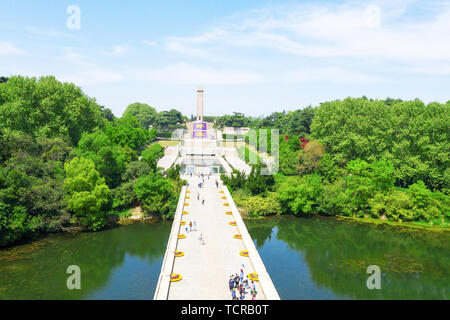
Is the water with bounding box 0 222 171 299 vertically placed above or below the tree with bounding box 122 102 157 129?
below

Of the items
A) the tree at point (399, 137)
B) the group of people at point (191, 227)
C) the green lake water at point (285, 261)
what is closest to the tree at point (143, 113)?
the tree at point (399, 137)

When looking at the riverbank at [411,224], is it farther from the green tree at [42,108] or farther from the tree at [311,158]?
the green tree at [42,108]

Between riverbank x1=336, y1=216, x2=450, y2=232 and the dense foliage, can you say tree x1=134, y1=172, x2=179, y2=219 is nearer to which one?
the dense foliage

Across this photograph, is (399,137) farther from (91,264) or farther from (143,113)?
(143,113)

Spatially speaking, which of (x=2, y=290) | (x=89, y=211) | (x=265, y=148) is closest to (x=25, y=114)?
(x=89, y=211)

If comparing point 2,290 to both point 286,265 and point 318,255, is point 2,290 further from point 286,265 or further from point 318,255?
point 318,255

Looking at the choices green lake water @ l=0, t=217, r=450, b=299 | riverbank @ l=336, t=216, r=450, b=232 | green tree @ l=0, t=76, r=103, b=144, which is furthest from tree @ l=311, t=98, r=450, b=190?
green tree @ l=0, t=76, r=103, b=144

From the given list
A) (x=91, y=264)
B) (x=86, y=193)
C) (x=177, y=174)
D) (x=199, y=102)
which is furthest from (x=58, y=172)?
(x=199, y=102)
